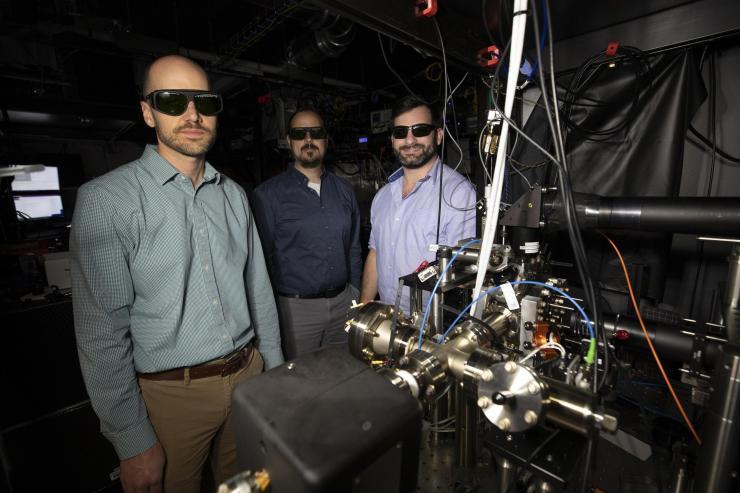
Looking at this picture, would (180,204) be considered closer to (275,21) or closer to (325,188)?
(325,188)

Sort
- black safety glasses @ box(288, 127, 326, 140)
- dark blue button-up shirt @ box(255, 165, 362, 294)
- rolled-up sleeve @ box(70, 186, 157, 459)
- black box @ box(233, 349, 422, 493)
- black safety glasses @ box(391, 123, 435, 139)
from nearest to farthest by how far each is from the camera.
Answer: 1. black box @ box(233, 349, 422, 493)
2. rolled-up sleeve @ box(70, 186, 157, 459)
3. black safety glasses @ box(391, 123, 435, 139)
4. dark blue button-up shirt @ box(255, 165, 362, 294)
5. black safety glasses @ box(288, 127, 326, 140)

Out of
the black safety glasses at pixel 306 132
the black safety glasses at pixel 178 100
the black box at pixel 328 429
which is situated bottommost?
the black box at pixel 328 429

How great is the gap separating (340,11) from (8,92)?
3.55 m

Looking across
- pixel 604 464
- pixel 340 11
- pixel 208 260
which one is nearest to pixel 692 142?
pixel 604 464

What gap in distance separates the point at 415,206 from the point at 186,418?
5.03ft

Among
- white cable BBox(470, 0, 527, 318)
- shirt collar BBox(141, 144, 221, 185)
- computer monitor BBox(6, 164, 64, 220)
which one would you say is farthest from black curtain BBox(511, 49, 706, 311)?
computer monitor BBox(6, 164, 64, 220)

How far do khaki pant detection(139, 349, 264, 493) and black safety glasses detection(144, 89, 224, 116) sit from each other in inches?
38.3

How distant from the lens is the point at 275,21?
2645 millimetres

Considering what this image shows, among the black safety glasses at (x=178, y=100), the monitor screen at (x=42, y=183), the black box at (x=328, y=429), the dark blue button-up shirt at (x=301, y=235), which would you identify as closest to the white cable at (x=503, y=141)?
the black box at (x=328, y=429)

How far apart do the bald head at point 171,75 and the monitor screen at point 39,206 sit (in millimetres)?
3955

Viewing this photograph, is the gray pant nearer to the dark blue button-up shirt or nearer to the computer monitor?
the dark blue button-up shirt

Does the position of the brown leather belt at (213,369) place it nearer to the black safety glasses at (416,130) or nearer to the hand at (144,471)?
the hand at (144,471)

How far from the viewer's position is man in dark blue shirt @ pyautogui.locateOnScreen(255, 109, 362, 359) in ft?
7.45

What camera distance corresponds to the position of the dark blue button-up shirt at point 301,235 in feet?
7.45
